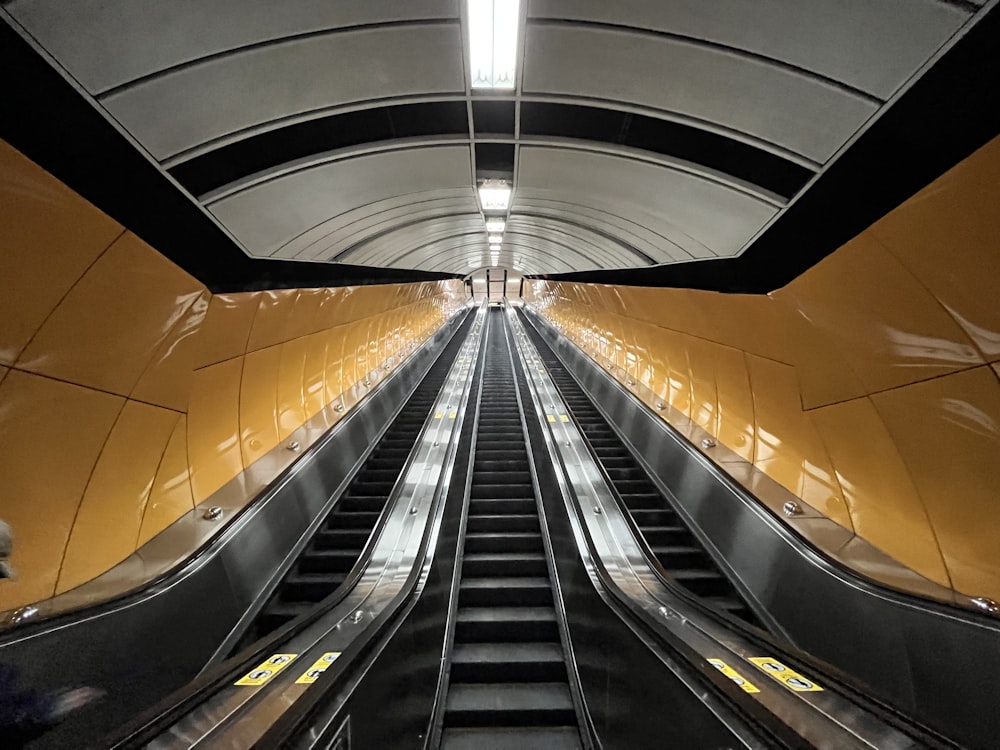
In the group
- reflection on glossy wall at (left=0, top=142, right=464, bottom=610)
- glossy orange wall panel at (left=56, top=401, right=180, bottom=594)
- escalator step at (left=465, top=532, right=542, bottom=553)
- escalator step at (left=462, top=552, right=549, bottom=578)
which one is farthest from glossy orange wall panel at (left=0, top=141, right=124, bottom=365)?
escalator step at (left=465, top=532, right=542, bottom=553)

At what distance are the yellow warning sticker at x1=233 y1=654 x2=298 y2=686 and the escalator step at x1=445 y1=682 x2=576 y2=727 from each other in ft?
4.45

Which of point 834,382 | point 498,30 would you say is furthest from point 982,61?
point 834,382

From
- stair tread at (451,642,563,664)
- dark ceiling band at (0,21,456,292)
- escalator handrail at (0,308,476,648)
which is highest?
dark ceiling band at (0,21,456,292)

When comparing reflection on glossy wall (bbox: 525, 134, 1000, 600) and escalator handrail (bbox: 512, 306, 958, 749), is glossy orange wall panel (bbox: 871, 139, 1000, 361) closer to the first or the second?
reflection on glossy wall (bbox: 525, 134, 1000, 600)

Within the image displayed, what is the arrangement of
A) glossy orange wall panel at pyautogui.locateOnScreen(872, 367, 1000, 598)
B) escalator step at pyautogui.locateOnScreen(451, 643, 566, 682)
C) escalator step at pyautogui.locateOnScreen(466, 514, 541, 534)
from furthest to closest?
escalator step at pyautogui.locateOnScreen(466, 514, 541, 534) < escalator step at pyautogui.locateOnScreen(451, 643, 566, 682) < glossy orange wall panel at pyautogui.locateOnScreen(872, 367, 1000, 598)

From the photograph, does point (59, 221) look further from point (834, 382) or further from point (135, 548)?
point (834, 382)

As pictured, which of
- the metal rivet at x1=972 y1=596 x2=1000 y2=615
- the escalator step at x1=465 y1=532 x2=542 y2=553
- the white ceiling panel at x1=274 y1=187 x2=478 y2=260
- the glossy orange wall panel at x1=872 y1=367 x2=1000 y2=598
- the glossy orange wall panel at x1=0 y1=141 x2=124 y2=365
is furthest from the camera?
the escalator step at x1=465 y1=532 x2=542 y2=553

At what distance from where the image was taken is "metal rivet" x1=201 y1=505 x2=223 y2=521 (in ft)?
13.2

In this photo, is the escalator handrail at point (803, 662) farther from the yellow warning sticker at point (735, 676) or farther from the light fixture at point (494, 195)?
the light fixture at point (494, 195)

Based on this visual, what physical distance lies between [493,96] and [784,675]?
139 inches

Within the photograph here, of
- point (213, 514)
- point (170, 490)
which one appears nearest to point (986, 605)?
point (213, 514)

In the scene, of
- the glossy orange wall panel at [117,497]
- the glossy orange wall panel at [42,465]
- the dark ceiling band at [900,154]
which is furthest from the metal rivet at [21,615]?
the dark ceiling band at [900,154]

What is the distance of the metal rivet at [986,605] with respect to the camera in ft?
8.11

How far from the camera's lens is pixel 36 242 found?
7.46 feet
